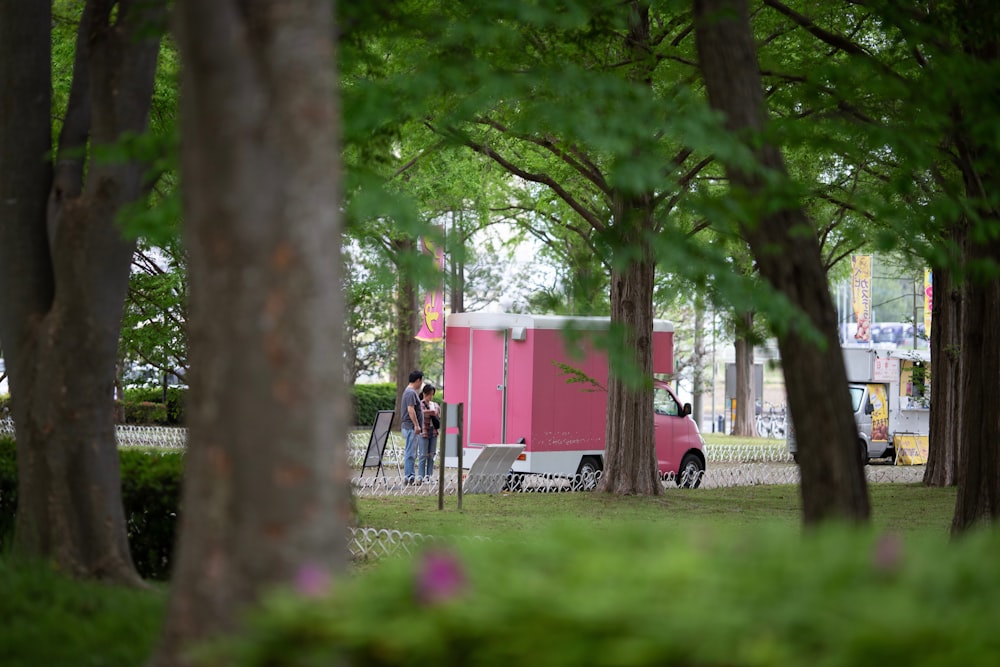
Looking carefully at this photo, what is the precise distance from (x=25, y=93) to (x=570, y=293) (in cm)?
378

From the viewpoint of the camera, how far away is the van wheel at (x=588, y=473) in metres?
21.6

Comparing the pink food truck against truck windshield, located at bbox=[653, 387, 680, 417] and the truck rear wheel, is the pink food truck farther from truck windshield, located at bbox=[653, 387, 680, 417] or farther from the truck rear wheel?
truck windshield, located at bbox=[653, 387, 680, 417]

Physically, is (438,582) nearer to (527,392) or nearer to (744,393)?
(527,392)

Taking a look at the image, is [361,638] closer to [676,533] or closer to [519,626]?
[519,626]

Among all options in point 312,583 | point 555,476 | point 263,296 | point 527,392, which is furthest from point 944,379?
point 312,583

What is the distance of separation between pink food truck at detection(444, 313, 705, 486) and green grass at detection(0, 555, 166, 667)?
559 inches

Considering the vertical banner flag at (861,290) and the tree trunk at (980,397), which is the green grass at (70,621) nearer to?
the tree trunk at (980,397)

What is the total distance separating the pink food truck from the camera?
21.3m

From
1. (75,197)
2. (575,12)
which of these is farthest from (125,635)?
(575,12)

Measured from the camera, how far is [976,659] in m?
2.90

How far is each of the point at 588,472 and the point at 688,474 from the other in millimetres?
2620

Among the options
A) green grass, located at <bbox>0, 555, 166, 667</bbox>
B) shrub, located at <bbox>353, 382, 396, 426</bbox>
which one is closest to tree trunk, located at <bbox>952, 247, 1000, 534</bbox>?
green grass, located at <bbox>0, 555, 166, 667</bbox>

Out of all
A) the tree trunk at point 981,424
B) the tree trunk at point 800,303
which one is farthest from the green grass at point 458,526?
the tree trunk at point 800,303

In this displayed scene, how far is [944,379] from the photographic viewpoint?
23859 millimetres
